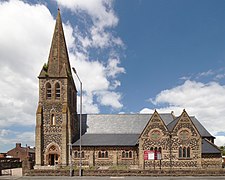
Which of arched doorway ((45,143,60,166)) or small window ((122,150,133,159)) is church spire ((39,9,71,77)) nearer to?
arched doorway ((45,143,60,166))

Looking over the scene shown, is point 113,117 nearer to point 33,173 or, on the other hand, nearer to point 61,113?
point 61,113

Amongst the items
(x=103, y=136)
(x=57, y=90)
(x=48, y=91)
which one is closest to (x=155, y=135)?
(x=103, y=136)

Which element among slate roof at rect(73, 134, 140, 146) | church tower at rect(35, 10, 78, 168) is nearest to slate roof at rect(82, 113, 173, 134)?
slate roof at rect(73, 134, 140, 146)

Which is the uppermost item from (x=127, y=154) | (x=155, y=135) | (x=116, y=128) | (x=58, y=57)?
(x=58, y=57)

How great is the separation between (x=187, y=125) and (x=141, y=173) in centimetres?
1441

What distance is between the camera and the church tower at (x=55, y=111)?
4516 centimetres

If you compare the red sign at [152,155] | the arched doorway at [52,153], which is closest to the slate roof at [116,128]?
the arched doorway at [52,153]

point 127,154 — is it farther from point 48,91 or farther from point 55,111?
point 48,91

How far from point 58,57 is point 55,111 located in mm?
9919

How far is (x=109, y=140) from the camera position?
4812 centimetres

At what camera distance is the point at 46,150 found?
1785 inches

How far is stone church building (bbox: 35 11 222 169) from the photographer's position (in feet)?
142

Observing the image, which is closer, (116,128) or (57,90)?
(57,90)

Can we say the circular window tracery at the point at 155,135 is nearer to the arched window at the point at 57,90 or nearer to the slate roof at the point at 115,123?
the slate roof at the point at 115,123
